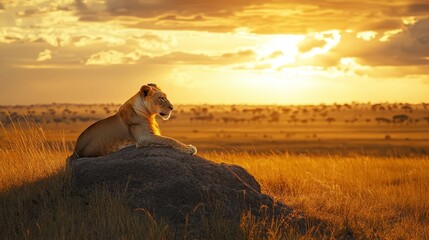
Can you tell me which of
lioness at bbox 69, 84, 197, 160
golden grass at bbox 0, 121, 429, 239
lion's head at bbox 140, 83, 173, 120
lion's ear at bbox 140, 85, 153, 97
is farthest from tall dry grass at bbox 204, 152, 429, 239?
lion's ear at bbox 140, 85, 153, 97

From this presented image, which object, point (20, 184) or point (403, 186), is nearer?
point (20, 184)

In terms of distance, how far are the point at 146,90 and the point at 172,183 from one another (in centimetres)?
197

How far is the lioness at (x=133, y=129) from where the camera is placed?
38.6ft

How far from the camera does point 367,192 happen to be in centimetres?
1470

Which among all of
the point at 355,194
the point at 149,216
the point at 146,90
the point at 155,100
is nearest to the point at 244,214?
the point at 149,216

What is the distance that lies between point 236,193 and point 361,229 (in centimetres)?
201

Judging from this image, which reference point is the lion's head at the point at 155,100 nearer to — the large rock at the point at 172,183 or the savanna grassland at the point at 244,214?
the large rock at the point at 172,183

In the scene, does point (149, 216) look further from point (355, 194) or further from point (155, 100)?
point (355, 194)

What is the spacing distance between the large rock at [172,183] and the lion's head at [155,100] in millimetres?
645

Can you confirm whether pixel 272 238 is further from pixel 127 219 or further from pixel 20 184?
pixel 20 184

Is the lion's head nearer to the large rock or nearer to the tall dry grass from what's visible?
the large rock

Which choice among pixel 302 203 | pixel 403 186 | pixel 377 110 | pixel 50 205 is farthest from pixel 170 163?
pixel 377 110

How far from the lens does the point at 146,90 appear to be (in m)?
11.7

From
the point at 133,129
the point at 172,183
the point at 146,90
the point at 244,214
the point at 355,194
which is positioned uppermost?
the point at 146,90
